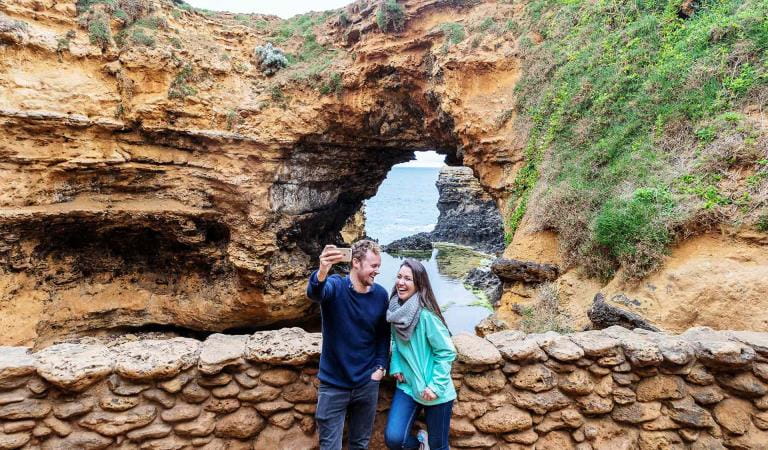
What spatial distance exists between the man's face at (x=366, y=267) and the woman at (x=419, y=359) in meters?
0.19

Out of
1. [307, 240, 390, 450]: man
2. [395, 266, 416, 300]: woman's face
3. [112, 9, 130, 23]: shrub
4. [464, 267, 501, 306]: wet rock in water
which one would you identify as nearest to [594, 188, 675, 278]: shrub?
[395, 266, 416, 300]: woman's face

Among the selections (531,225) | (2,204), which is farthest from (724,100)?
(2,204)

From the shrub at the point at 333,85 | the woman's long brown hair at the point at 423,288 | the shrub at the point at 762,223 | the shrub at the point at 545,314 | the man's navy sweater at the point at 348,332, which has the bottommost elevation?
the shrub at the point at 545,314

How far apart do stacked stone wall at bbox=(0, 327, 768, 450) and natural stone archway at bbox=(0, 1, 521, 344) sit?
7238 mm

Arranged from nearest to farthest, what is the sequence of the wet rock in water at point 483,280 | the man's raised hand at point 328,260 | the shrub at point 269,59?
the man's raised hand at point 328,260
the shrub at point 269,59
the wet rock in water at point 483,280

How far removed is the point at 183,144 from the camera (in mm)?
11875

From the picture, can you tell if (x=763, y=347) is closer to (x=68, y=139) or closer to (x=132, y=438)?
(x=132, y=438)

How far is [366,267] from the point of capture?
9.21 feet

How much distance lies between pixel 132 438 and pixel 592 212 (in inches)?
264

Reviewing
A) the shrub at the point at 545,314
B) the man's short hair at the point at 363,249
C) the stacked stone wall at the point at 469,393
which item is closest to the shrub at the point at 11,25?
the stacked stone wall at the point at 469,393

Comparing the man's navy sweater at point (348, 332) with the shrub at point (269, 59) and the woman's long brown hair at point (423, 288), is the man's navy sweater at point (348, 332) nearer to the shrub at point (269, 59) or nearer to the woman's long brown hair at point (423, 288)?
the woman's long brown hair at point (423, 288)

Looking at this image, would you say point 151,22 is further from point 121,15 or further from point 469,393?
point 469,393

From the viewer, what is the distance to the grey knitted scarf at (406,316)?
2.76 meters

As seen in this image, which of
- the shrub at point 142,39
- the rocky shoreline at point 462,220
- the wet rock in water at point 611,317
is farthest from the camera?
the rocky shoreline at point 462,220
